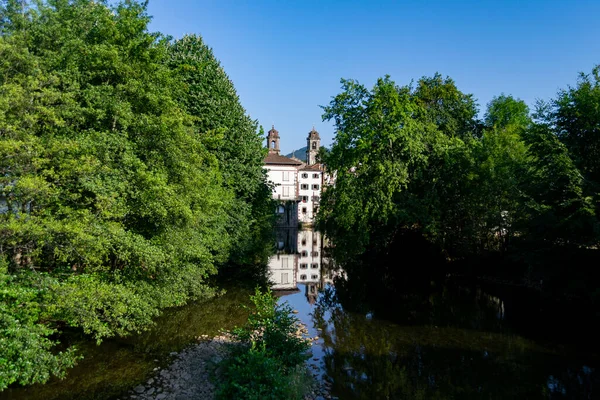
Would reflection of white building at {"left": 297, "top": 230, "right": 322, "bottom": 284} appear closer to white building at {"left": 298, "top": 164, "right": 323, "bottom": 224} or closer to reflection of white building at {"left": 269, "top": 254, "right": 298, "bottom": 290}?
reflection of white building at {"left": 269, "top": 254, "right": 298, "bottom": 290}

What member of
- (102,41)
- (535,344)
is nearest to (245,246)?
(102,41)

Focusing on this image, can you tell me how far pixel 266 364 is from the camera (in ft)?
31.7

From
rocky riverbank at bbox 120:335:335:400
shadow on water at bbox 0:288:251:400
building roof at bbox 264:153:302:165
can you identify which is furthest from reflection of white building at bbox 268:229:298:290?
building roof at bbox 264:153:302:165

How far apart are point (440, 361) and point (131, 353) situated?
10.2 m

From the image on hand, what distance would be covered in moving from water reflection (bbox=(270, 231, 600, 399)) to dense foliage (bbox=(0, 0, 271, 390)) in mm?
6618

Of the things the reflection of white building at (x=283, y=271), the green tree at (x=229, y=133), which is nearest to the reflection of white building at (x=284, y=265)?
the reflection of white building at (x=283, y=271)

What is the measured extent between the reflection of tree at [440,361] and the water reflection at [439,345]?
0.03 meters

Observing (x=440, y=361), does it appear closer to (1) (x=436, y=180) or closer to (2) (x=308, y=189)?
(1) (x=436, y=180)

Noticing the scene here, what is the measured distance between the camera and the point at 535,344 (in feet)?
49.6

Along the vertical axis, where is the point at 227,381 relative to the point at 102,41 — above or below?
below

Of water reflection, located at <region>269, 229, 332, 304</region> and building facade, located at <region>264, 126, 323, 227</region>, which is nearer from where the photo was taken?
water reflection, located at <region>269, 229, 332, 304</region>

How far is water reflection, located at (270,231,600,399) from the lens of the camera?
1172 cm

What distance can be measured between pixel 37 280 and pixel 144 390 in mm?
4018

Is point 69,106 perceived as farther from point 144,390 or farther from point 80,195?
point 144,390
